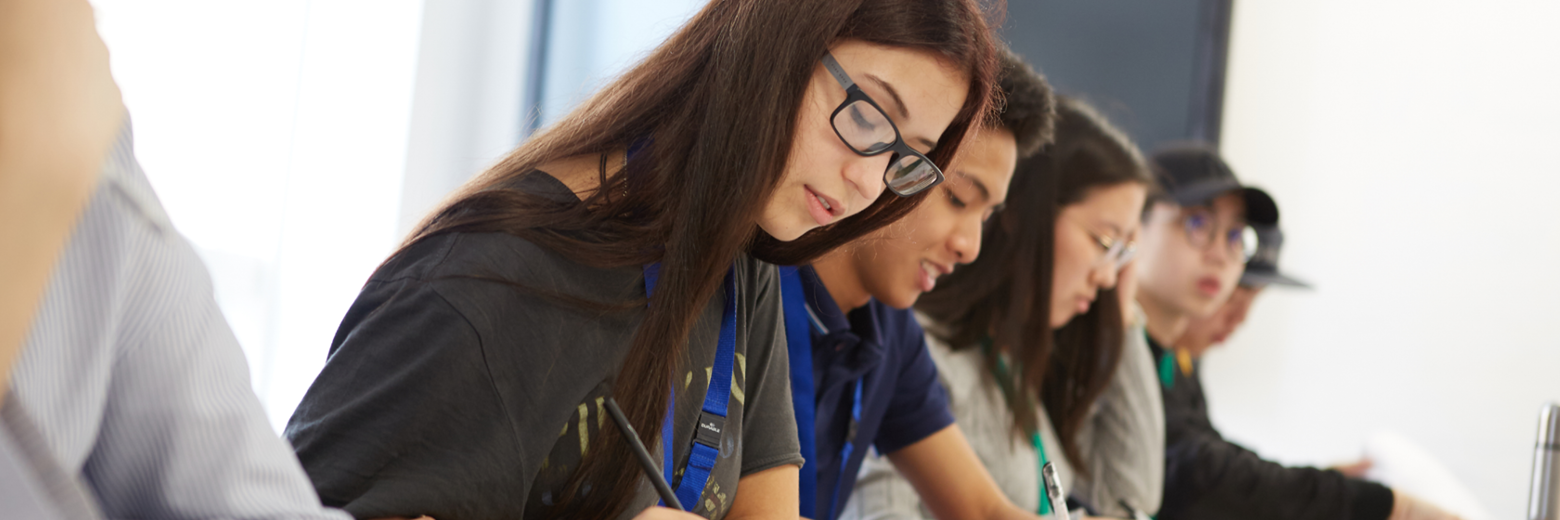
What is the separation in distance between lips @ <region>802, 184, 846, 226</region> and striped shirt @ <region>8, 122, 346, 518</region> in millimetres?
626

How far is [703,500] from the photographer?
995mm

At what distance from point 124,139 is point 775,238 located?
744 mm

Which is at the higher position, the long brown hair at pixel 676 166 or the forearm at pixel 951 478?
→ the long brown hair at pixel 676 166

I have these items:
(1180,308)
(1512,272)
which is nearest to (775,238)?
(1180,308)

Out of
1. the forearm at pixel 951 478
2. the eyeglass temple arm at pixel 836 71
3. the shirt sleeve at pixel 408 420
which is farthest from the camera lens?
the forearm at pixel 951 478

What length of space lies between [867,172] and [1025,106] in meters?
0.61

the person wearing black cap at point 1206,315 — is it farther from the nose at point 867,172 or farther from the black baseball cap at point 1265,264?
the nose at point 867,172

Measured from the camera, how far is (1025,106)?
5.13 ft

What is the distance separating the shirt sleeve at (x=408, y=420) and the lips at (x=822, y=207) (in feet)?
1.27

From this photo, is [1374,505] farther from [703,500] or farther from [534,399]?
[534,399]

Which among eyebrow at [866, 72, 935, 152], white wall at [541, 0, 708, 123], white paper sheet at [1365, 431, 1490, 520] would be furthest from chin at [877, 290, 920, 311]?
white paper sheet at [1365, 431, 1490, 520]

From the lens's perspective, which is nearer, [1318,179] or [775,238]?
[775,238]

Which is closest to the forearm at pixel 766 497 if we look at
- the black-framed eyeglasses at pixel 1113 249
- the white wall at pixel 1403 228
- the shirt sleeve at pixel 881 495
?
the shirt sleeve at pixel 881 495

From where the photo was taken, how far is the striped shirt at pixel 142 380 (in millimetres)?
415
